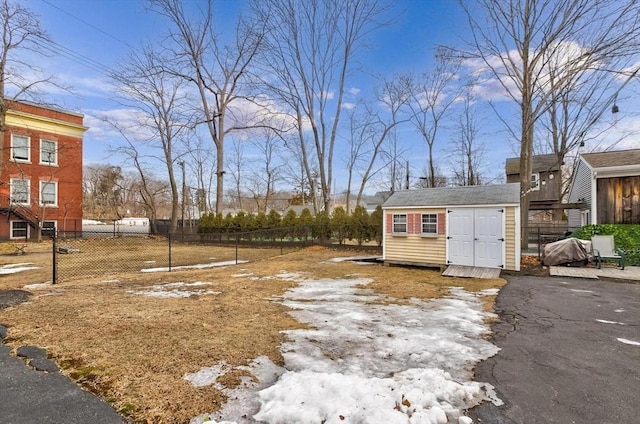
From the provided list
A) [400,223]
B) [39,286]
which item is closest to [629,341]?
[400,223]

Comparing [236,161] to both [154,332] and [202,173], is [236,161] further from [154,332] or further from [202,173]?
[154,332]

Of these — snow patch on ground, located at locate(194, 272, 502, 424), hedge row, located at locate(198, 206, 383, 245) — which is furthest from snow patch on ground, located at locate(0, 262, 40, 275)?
snow patch on ground, located at locate(194, 272, 502, 424)

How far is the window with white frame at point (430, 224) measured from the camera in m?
9.74

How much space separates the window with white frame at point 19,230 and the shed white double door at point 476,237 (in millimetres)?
23595

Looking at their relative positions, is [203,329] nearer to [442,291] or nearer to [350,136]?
[442,291]

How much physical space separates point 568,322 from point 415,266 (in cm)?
568

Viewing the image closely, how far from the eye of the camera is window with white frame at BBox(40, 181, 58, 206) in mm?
19344

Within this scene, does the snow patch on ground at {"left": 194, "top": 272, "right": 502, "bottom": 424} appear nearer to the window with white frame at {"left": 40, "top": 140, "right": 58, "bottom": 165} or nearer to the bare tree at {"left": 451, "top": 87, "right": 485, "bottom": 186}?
the window with white frame at {"left": 40, "top": 140, "right": 58, "bottom": 165}

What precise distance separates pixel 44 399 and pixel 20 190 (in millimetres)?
22817

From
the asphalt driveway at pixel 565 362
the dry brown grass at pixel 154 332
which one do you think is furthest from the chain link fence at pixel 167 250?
the asphalt driveway at pixel 565 362

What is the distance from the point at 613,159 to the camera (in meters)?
12.1

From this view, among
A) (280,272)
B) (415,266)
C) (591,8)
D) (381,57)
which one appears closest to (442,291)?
(415,266)

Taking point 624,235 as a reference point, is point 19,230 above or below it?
below

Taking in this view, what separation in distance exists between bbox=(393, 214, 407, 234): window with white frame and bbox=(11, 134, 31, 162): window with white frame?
71.9ft
